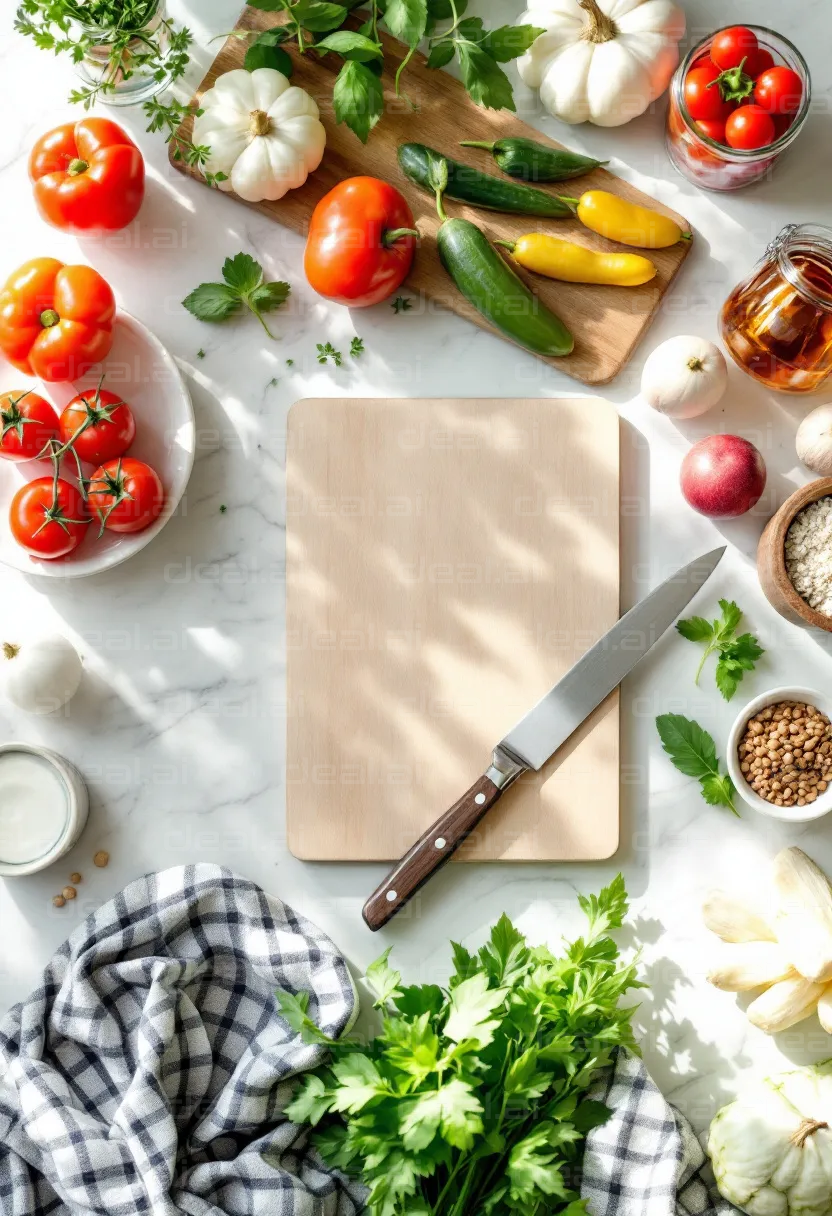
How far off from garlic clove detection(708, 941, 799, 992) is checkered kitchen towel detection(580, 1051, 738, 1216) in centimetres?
13

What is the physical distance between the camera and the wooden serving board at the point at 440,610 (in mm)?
1368

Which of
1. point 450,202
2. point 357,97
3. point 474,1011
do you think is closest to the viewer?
point 474,1011

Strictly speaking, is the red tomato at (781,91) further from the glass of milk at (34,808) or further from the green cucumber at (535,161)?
the glass of milk at (34,808)

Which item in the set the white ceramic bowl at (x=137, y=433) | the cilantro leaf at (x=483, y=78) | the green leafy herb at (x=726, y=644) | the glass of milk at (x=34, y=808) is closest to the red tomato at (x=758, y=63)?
the cilantro leaf at (x=483, y=78)

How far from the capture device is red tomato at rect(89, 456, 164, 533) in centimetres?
130

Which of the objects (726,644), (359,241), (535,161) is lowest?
(726,644)

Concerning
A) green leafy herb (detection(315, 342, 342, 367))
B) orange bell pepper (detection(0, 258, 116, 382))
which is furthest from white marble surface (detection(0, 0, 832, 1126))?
orange bell pepper (detection(0, 258, 116, 382))

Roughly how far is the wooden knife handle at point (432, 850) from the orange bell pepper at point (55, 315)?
2.14 ft

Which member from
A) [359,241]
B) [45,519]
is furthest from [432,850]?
[359,241]

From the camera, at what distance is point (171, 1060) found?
4.30 ft

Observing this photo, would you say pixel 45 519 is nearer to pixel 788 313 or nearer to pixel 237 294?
pixel 237 294

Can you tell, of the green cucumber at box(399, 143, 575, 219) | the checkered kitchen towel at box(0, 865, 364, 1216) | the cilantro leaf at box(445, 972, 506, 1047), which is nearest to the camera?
the cilantro leaf at box(445, 972, 506, 1047)

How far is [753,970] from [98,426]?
0.94 meters

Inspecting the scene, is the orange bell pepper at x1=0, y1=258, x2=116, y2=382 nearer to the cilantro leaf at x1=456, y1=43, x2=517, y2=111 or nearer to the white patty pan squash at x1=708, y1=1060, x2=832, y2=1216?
the cilantro leaf at x1=456, y1=43, x2=517, y2=111
